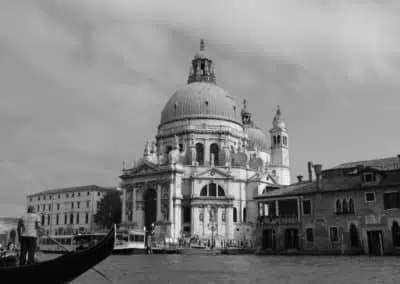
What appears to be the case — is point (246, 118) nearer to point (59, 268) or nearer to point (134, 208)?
point (134, 208)

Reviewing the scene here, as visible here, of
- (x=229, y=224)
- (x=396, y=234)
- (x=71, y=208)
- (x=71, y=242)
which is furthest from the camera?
(x=71, y=208)

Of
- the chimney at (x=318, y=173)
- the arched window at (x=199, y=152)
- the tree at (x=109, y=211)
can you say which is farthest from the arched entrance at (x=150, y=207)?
the chimney at (x=318, y=173)

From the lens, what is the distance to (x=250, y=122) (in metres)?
89.7

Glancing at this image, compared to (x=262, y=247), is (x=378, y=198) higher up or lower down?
higher up

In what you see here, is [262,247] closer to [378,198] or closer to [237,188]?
[378,198]

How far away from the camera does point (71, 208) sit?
88.7 metres

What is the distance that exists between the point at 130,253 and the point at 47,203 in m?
50.3

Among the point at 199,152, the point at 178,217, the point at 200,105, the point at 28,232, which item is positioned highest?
the point at 200,105

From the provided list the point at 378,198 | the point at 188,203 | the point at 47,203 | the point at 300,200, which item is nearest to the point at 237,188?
the point at 188,203

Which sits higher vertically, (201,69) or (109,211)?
(201,69)

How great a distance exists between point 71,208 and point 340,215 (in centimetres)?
5997

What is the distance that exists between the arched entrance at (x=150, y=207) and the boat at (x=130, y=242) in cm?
1016

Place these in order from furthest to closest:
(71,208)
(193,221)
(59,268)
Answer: (71,208) < (193,221) < (59,268)

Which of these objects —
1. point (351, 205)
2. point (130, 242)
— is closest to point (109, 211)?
point (130, 242)
